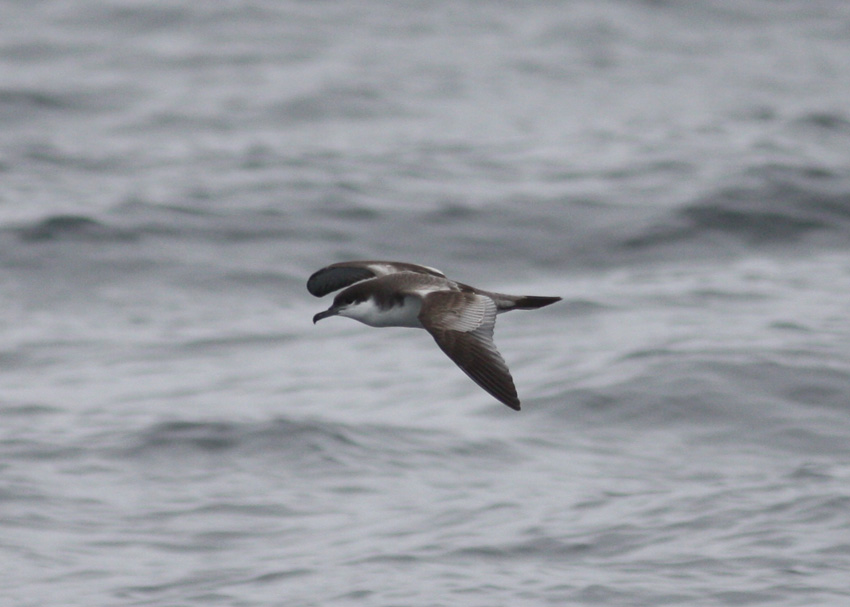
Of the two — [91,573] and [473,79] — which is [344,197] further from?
[91,573]

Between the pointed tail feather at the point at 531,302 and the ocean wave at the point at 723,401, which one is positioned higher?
the pointed tail feather at the point at 531,302

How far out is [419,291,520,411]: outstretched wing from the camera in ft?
21.4

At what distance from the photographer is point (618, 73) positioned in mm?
23094

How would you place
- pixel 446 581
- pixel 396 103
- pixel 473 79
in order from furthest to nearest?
pixel 473 79, pixel 396 103, pixel 446 581

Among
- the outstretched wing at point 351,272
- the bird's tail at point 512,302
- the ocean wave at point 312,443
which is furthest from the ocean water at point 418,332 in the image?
the bird's tail at point 512,302

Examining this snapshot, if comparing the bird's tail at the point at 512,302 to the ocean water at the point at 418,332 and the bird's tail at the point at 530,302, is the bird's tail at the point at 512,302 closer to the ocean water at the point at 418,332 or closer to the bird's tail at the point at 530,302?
the bird's tail at the point at 530,302

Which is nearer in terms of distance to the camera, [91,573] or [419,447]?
[91,573]

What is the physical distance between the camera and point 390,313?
7512 mm

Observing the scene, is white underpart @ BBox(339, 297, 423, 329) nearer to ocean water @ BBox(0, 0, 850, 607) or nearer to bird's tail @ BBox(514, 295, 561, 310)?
bird's tail @ BBox(514, 295, 561, 310)

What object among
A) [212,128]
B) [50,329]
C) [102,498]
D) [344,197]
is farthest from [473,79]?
[102,498]

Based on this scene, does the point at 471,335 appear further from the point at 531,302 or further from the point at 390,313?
the point at 390,313

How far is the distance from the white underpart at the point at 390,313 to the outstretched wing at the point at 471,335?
18 cm

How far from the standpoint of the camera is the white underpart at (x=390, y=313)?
7469mm

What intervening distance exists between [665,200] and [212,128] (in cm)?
634
